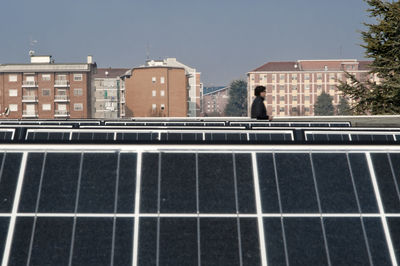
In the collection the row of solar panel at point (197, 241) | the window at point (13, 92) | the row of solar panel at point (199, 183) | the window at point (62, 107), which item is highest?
the window at point (13, 92)

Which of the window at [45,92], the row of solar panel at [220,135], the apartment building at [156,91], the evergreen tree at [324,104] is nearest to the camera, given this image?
the row of solar panel at [220,135]

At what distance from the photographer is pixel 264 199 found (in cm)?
423

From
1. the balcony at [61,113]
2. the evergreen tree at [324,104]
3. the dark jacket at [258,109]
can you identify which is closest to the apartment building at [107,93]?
the balcony at [61,113]

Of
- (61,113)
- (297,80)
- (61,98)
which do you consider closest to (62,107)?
(61,113)

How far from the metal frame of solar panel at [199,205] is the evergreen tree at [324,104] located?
185 m

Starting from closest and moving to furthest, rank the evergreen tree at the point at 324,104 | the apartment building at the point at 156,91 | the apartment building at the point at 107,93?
1. the apartment building at the point at 156,91
2. the apartment building at the point at 107,93
3. the evergreen tree at the point at 324,104

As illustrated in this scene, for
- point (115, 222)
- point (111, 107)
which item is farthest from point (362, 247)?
point (111, 107)

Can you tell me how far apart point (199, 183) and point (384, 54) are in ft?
97.5

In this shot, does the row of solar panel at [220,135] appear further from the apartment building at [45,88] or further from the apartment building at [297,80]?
the apartment building at [297,80]

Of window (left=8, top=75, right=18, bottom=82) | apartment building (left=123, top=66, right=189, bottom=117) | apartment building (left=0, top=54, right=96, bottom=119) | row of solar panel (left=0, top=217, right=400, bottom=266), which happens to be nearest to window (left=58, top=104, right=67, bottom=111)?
apartment building (left=0, top=54, right=96, bottom=119)

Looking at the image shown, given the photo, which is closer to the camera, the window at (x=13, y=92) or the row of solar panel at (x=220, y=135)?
the row of solar panel at (x=220, y=135)

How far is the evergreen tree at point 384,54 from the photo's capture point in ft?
103

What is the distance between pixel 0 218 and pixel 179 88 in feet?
463

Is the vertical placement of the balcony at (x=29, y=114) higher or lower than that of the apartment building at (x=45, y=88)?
lower
